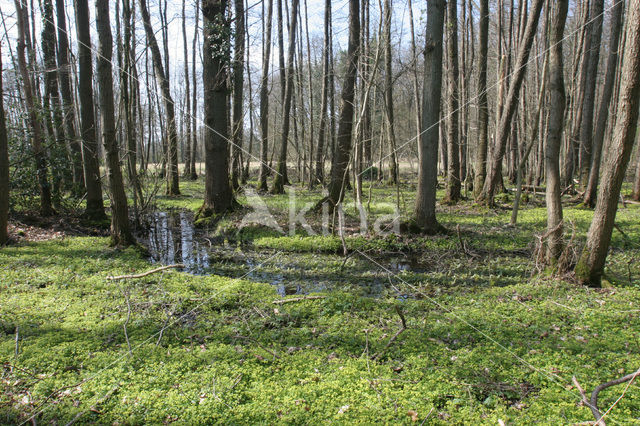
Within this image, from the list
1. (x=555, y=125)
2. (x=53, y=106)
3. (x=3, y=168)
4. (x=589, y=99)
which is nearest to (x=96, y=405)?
(x=3, y=168)

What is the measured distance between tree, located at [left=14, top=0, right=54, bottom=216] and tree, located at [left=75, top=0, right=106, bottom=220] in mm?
905

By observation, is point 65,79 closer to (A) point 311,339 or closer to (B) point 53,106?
(B) point 53,106

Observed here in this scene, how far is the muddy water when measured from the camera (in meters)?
5.70

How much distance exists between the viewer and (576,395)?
2.84 m

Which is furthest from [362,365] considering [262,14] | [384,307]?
[262,14]

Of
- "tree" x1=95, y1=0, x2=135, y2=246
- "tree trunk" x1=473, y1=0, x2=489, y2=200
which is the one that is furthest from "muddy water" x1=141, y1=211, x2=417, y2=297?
"tree trunk" x1=473, y1=0, x2=489, y2=200

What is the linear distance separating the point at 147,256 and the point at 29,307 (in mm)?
2548

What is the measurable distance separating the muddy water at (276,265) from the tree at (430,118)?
165cm

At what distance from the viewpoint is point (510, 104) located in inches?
389

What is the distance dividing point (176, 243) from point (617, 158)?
24.8 ft

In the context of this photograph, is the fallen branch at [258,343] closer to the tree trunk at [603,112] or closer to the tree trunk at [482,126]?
the tree trunk at [482,126]

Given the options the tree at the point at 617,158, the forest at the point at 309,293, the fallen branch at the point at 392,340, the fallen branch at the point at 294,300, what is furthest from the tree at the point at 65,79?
the tree at the point at 617,158

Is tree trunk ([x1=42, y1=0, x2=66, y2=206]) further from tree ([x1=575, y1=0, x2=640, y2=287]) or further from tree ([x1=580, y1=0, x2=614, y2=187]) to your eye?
tree ([x1=580, y1=0, x2=614, y2=187])

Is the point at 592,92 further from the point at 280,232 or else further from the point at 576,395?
the point at 576,395
